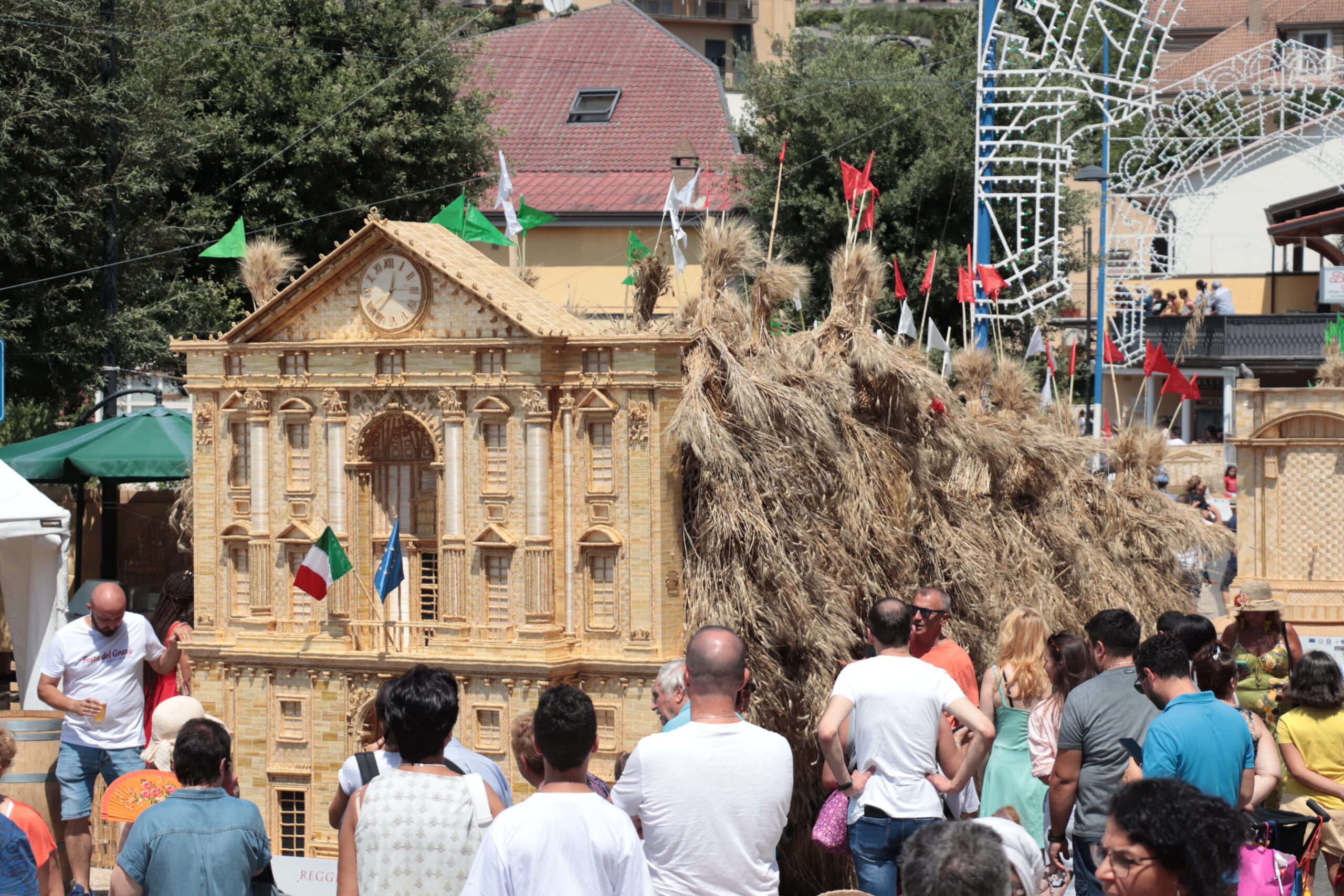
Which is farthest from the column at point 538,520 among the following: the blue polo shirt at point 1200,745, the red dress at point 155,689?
the blue polo shirt at point 1200,745

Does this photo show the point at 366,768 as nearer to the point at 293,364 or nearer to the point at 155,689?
the point at 155,689

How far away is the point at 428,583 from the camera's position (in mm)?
10750

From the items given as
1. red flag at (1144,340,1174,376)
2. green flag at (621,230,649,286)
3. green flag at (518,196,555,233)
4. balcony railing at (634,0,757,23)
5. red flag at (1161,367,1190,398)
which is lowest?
red flag at (1161,367,1190,398)

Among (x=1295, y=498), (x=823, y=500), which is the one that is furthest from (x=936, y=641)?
(x=1295, y=498)

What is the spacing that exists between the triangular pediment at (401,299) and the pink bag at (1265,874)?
18.2 ft

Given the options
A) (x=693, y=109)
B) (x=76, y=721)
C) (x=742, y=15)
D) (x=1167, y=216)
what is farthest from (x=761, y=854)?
(x=742, y=15)

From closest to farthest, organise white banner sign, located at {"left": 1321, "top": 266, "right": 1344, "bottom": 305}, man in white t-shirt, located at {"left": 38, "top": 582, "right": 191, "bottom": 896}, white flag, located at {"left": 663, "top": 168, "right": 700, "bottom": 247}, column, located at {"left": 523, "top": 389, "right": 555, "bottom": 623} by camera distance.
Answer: man in white t-shirt, located at {"left": 38, "top": 582, "right": 191, "bottom": 896}, column, located at {"left": 523, "top": 389, "right": 555, "bottom": 623}, white flag, located at {"left": 663, "top": 168, "right": 700, "bottom": 247}, white banner sign, located at {"left": 1321, "top": 266, "right": 1344, "bottom": 305}

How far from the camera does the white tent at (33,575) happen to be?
10.8 metres

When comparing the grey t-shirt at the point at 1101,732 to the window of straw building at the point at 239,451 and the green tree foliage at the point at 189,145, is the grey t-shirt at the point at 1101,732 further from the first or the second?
the green tree foliage at the point at 189,145

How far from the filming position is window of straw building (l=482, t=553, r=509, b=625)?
33.3 ft

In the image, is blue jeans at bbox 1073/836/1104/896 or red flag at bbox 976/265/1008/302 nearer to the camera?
blue jeans at bbox 1073/836/1104/896

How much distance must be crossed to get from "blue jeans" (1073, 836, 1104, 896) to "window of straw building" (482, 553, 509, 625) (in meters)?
4.48

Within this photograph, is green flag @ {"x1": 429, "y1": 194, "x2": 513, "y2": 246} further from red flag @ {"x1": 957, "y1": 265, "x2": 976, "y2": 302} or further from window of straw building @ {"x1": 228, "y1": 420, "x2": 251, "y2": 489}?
red flag @ {"x1": 957, "y1": 265, "x2": 976, "y2": 302}

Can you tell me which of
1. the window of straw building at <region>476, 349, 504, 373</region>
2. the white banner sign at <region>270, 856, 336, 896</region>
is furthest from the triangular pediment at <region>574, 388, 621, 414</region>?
the white banner sign at <region>270, 856, 336, 896</region>
